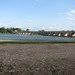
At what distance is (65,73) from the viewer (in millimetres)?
11945

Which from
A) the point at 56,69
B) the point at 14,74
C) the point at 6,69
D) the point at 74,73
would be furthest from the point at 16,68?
the point at 74,73

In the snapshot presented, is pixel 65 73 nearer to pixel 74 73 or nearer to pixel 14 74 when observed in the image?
pixel 74 73

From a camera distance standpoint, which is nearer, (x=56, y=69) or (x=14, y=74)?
(x=14, y=74)

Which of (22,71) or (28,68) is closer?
(22,71)

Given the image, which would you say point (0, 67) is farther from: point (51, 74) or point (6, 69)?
point (51, 74)

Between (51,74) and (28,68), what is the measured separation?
81.5 inches

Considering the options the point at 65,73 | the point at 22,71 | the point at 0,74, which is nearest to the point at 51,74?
the point at 65,73

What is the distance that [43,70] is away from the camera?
12.5 meters

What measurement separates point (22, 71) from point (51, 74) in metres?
1.84

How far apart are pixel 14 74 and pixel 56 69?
290 centimetres

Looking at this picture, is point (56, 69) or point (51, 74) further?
point (56, 69)

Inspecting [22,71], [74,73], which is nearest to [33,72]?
[22,71]

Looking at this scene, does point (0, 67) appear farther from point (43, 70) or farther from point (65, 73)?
point (65, 73)

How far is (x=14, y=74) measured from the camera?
11.5 m
